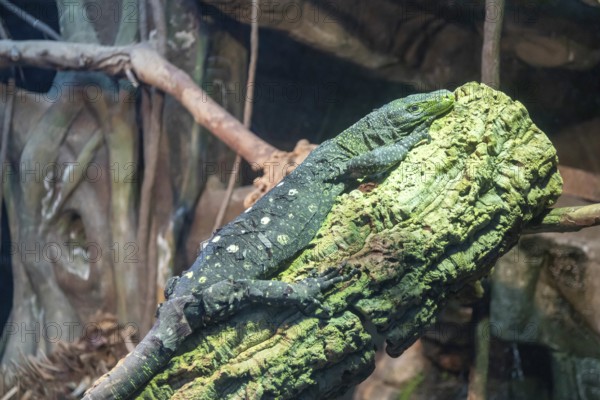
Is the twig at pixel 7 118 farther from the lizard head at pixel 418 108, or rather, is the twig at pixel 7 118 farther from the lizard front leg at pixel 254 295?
the lizard front leg at pixel 254 295

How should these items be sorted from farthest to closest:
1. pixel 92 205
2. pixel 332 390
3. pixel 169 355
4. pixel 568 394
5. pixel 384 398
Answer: pixel 92 205 → pixel 384 398 → pixel 568 394 → pixel 332 390 → pixel 169 355

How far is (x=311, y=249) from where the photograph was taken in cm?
363

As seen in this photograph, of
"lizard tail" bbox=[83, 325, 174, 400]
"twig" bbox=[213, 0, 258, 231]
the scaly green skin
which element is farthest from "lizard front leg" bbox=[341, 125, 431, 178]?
"twig" bbox=[213, 0, 258, 231]

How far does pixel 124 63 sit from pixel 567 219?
4.59 m

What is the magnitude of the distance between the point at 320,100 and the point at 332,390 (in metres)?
4.91

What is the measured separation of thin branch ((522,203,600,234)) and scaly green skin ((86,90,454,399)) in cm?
101

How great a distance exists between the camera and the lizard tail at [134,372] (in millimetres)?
3072

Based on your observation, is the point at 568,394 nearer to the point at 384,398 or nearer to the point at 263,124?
the point at 384,398

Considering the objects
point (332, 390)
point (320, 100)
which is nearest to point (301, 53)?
point (320, 100)

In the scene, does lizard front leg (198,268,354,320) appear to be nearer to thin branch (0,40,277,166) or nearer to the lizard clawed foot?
the lizard clawed foot

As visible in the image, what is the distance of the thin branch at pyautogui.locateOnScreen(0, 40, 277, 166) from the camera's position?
593cm

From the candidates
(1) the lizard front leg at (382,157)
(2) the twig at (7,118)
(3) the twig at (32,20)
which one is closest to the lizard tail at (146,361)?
(1) the lizard front leg at (382,157)

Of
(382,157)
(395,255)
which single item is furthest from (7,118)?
(395,255)

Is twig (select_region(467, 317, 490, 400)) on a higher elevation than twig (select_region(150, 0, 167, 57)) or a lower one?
lower
